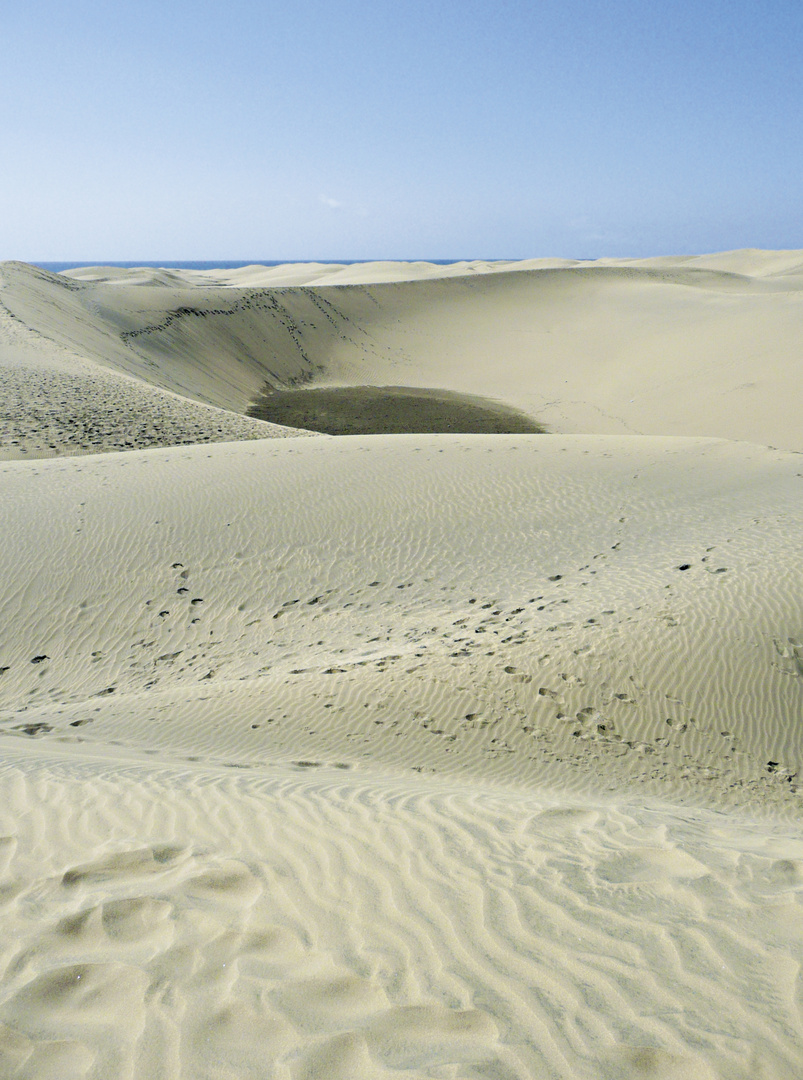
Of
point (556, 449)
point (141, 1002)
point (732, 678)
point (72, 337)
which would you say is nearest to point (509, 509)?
point (556, 449)

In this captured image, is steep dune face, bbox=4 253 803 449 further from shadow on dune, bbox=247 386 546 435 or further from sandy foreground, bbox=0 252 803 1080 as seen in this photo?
sandy foreground, bbox=0 252 803 1080

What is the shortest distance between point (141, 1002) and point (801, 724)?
5.35 m

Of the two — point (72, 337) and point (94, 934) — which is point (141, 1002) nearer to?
point (94, 934)

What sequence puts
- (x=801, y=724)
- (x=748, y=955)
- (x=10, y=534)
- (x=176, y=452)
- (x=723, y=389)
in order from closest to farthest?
(x=748, y=955)
(x=801, y=724)
(x=10, y=534)
(x=176, y=452)
(x=723, y=389)

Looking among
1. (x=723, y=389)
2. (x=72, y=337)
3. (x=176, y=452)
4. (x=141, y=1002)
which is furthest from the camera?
→ (x=723, y=389)

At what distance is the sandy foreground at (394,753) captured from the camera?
246 cm

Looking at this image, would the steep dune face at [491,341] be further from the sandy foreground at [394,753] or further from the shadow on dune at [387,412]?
the sandy foreground at [394,753]

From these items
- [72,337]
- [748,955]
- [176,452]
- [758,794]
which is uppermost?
[72,337]

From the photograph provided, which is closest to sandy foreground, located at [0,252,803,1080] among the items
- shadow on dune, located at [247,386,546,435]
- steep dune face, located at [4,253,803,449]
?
shadow on dune, located at [247,386,546,435]

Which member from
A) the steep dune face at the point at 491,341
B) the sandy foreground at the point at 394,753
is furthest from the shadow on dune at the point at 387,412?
the sandy foreground at the point at 394,753

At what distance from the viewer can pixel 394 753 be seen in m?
5.77

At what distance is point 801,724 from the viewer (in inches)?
241

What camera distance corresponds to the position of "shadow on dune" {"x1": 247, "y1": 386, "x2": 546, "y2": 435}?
2406 cm

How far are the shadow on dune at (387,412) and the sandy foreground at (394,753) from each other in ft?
25.6
